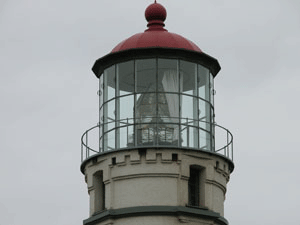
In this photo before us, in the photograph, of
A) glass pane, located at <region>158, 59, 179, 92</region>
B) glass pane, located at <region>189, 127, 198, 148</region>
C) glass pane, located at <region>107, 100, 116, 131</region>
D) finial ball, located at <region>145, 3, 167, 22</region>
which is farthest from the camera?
finial ball, located at <region>145, 3, 167, 22</region>

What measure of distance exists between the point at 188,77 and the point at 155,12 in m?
2.69

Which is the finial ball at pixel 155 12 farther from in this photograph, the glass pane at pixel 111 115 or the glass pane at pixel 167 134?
the glass pane at pixel 167 134

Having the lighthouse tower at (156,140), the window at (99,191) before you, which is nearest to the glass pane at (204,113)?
the lighthouse tower at (156,140)

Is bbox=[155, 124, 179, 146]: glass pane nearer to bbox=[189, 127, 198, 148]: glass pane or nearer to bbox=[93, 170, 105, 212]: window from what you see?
bbox=[189, 127, 198, 148]: glass pane

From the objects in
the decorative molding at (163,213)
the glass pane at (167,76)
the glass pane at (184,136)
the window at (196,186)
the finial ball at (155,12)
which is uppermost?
the finial ball at (155,12)

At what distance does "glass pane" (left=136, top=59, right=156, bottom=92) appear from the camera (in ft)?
127

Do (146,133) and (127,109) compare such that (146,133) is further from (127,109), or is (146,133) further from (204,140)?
(204,140)

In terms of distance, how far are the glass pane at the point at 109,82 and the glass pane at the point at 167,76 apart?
1.70 m

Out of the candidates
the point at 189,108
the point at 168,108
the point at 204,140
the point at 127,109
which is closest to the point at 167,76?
the point at 168,108

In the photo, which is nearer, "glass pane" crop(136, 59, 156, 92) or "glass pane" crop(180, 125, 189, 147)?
"glass pane" crop(180, 125, 189, 147)

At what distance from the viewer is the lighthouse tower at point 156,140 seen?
37.3 meters

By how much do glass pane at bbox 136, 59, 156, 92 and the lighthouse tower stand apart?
0.03m

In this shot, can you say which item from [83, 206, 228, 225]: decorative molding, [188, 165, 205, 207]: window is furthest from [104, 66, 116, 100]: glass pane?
[83, 206, 228, 225]: decorative molding

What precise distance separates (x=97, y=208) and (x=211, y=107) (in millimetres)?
5227
